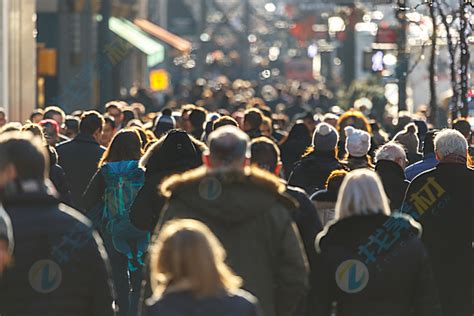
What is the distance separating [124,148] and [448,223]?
2790mm

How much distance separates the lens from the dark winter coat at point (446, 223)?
1088 centimetres

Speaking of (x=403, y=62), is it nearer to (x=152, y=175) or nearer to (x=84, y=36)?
(x=152, y=175)

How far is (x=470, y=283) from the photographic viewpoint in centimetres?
1105

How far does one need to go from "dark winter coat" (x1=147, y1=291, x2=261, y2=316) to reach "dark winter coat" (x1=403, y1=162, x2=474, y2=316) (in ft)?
15.4

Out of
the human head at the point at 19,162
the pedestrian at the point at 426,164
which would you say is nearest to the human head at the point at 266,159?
the human head at the point at 19,162

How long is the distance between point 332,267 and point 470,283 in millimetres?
3031

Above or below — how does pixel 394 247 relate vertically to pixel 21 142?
below

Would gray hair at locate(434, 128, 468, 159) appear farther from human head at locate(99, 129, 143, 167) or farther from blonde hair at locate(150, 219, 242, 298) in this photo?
blonde hair at locate(150, 219, 242, 298)

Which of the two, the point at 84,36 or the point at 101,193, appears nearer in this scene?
the point at 101,193

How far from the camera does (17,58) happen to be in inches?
1237

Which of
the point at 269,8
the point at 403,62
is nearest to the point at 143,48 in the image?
the point at 403,62

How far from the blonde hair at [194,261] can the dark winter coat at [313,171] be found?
635 cm

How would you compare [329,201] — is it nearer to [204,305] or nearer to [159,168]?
[159,168]

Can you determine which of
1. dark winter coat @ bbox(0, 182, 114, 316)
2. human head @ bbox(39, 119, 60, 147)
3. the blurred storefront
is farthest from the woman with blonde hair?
the blurred storefront
